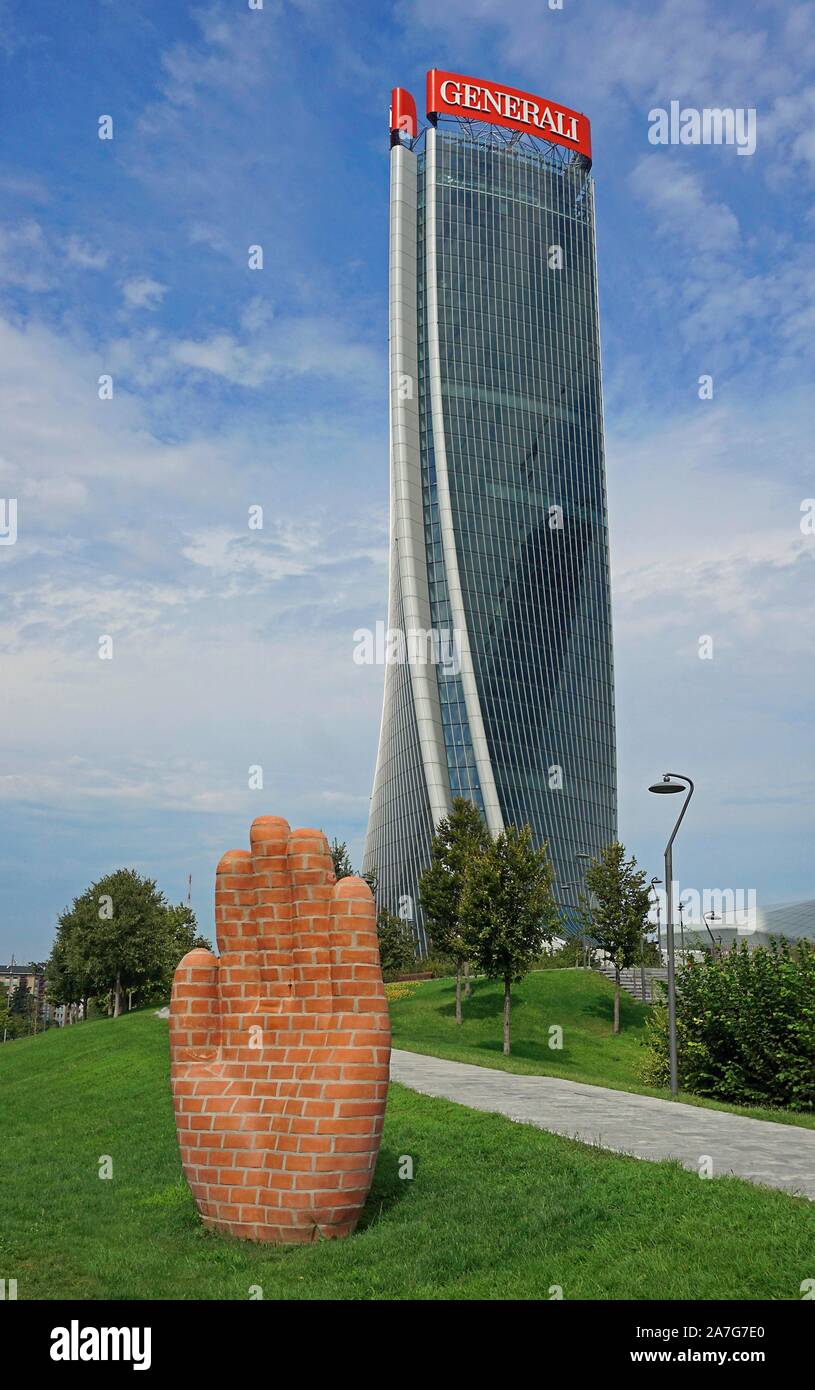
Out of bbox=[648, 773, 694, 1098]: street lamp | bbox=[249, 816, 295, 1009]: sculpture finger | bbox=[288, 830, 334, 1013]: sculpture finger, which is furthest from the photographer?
bbox=[648, 773, 694, 1098]: street lamp

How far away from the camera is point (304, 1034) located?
1116 centimetres

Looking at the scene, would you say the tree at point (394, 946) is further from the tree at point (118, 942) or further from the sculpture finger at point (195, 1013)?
the sculpture finger at point (195, 1013)

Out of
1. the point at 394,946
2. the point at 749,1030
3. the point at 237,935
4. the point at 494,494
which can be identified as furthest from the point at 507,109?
the point at 237,935

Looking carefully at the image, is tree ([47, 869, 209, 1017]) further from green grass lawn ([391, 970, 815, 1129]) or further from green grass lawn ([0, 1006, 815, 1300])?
green grass lawn ([0, 1006, 815, 1300])

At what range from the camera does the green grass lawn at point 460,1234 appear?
8695 mm

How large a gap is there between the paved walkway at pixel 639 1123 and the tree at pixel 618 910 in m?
17.7

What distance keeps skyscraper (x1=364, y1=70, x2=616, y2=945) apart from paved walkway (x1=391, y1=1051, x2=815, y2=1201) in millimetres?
65741

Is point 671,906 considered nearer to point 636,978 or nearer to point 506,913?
point 506,913

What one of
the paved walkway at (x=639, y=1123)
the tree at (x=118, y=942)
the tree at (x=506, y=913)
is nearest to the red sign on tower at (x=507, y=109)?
the tree at (x=118, y=942)

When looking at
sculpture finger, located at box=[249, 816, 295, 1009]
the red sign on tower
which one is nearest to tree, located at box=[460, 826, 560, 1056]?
sculpture finger, located at box=[249, 816, 295, 1009]

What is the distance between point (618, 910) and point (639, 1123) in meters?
25.9

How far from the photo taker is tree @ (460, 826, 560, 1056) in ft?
109

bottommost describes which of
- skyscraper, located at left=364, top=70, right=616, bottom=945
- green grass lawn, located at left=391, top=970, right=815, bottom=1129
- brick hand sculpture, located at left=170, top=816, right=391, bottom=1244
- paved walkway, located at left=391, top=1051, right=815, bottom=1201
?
green grass lawn, located at left=391, top=970, right=815, bottom=1129
